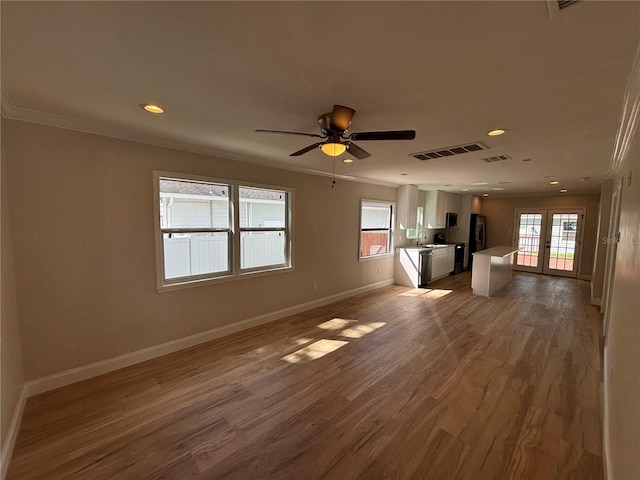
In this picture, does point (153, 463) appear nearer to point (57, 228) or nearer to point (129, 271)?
point (129, 271)

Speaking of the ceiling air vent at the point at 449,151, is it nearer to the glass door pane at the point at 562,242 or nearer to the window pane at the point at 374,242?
the window pane at the point at 374,242

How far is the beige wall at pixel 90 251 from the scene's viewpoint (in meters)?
2.30

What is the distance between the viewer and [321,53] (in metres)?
1.40

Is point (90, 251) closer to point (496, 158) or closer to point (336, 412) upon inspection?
point (336, 412)

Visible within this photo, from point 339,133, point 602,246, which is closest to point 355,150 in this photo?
point 339,133

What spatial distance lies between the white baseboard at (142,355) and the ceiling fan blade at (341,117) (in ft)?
9.73

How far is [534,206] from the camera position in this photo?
26.6ft

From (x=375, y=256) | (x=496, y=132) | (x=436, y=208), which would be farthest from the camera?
(x=436, y=208)

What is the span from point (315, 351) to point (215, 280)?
1.59 meters

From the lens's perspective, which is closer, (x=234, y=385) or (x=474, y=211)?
(x=234, y=385)

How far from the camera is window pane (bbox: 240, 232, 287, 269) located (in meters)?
3.87

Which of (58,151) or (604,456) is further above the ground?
(58,151)

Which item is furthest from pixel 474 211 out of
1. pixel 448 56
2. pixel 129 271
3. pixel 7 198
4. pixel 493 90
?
pixel 7 198

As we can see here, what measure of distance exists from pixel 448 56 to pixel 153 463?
3.07m
